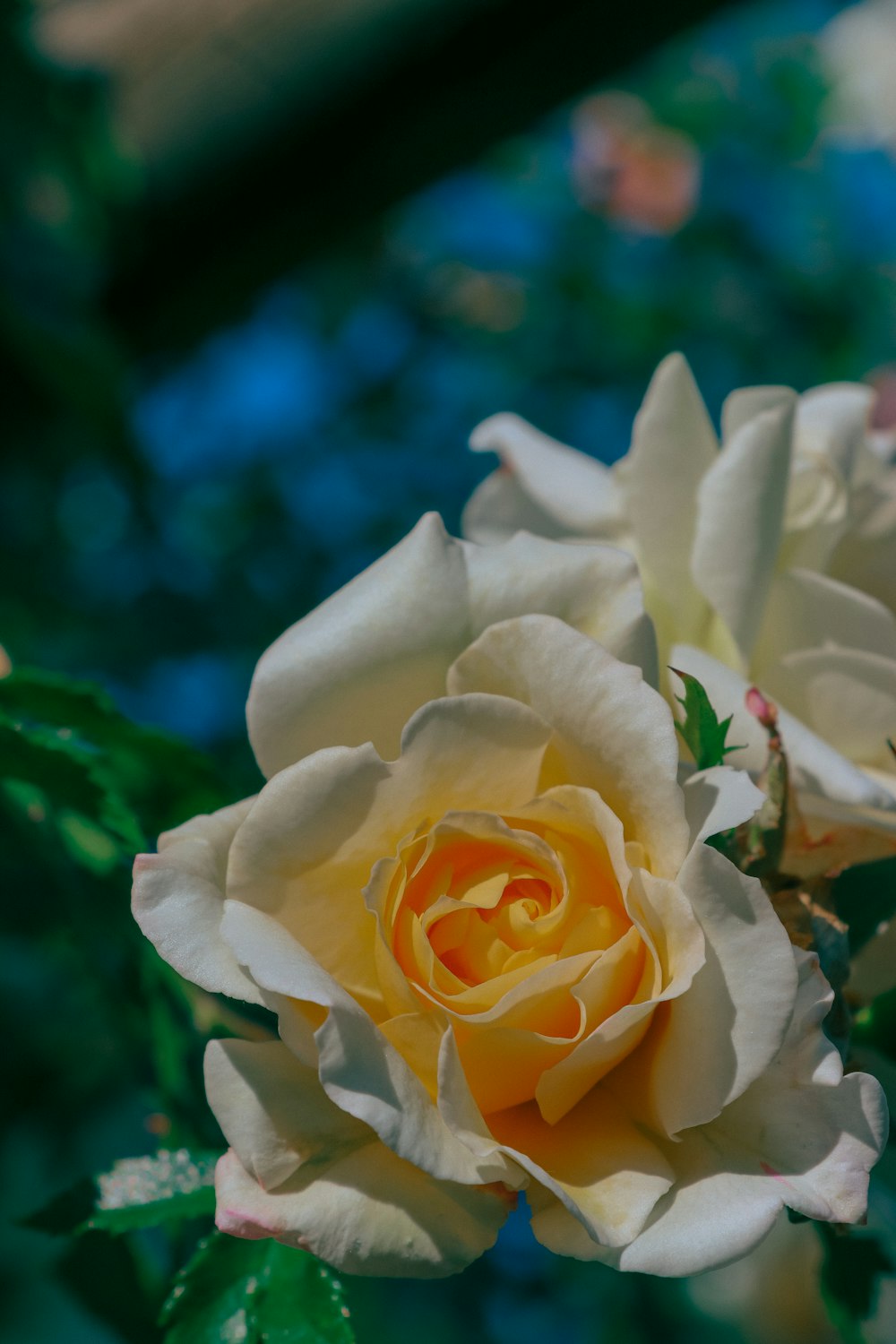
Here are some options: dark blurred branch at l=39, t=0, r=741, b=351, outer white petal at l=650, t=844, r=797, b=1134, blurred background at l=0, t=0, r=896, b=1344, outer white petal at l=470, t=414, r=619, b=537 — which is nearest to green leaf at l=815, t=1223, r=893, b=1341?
blurred background at l=0, t=0, r=896, b=1344

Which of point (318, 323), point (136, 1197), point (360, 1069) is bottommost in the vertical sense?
point (318, 323)

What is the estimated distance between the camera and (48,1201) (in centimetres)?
46

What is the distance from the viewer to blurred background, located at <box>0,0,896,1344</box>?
1007 mm

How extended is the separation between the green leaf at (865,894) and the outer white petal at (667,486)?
0.43 feet

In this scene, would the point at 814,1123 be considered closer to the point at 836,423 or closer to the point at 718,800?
the point at 718,800

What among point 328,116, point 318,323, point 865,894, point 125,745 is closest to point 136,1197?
point 125,745

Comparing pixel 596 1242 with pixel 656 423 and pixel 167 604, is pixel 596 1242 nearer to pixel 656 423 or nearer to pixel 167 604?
pixel 656 423

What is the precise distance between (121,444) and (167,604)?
7.7 inches

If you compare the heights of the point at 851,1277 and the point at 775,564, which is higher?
the point at 775,564

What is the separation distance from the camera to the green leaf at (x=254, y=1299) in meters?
0.38

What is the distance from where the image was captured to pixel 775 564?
493mm

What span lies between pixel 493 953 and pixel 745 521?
0.20 m

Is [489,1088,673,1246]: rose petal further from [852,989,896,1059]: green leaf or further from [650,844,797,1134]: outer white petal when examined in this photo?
[852,989,896,1059]: green leaf

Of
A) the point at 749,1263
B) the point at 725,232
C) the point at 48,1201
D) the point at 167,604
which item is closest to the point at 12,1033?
the point at 167,604
